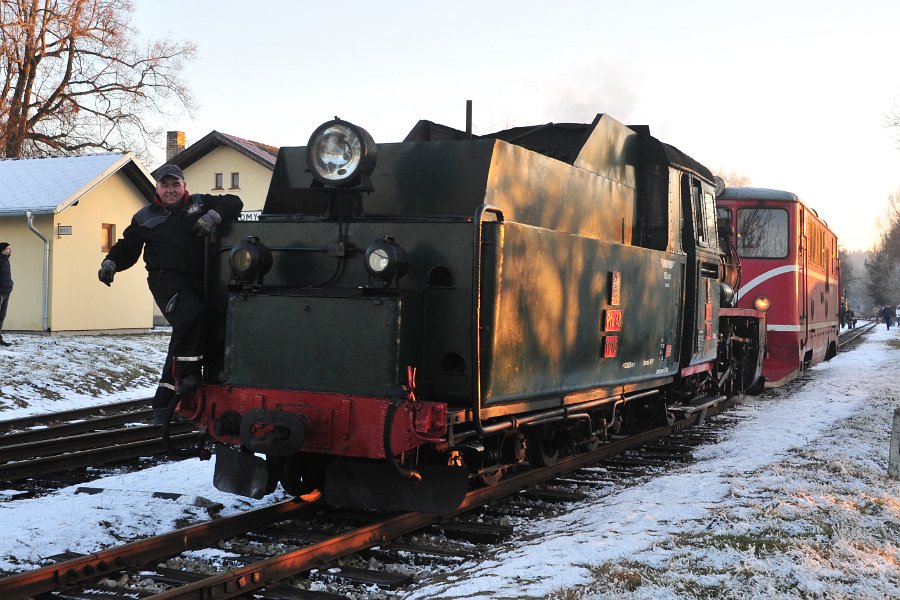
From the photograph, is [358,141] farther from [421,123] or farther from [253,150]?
[253,150]

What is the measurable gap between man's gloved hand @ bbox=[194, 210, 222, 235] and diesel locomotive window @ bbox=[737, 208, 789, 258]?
1109 cm

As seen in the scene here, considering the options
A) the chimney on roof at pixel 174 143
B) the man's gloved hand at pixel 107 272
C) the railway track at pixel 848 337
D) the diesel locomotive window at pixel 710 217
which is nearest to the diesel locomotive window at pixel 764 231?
the diesel locomotive window at pixel 710 217

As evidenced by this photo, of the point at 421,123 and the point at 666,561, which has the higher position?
the point at 421,123

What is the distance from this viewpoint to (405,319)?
4.93 meters

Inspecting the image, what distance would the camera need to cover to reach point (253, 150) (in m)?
31.6

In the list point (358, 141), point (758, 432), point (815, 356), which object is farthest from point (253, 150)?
point (358, 141)

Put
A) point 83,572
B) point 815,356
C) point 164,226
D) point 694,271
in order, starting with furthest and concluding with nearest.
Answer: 1. point 815,356
2. point 694,271
3. point 164,226
4. point 83,572

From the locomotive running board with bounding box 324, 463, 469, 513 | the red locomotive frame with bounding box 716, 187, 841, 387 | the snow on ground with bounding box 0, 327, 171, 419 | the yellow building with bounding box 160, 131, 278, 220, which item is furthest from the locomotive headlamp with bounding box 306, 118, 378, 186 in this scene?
the yellow building with bounding box 160, 131, 278, 220

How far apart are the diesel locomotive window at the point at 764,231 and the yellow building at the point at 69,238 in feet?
48.5

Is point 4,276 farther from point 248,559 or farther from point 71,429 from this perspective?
point 248,559

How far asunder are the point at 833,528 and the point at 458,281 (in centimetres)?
263

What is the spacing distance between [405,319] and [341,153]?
111 centimetres

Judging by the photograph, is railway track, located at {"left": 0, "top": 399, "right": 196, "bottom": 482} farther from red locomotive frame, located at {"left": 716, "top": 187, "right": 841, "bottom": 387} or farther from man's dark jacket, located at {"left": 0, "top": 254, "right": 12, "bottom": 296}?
red locomotive frame, located at {"left": 716, "top": 187, "right": 841, "bottom": 387}

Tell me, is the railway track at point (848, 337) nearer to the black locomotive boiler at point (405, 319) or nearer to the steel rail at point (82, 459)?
the steel rail at point (82, 459)
